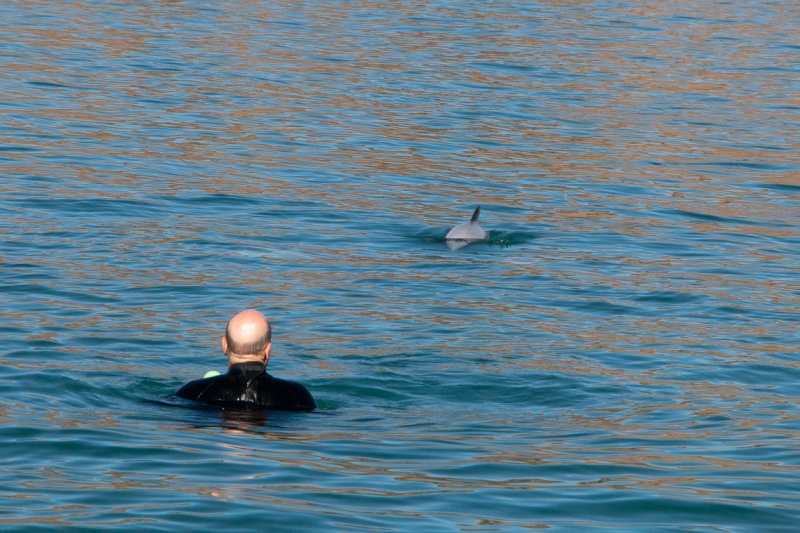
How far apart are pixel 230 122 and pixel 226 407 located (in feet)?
45.6

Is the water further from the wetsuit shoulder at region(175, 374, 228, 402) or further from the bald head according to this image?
the bald head

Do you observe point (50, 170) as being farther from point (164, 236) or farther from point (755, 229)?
point (755, 229)

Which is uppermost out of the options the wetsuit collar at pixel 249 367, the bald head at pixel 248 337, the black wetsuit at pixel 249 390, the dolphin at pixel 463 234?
the dolphin at pixel 463 234

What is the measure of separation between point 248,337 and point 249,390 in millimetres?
385

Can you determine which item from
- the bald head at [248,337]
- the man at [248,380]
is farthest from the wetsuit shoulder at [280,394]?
the bald head at [248,337]

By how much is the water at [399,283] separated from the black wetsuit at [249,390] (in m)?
0.11

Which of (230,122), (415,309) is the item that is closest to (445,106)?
(230,122)

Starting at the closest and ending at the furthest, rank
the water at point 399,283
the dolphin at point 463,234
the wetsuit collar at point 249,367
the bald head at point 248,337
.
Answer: the water at point 399,283 < the bald head at point 248,337 < the wetsuit collar at point 249,367 < the dolphin at point 463,234

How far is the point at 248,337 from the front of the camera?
27.8ft

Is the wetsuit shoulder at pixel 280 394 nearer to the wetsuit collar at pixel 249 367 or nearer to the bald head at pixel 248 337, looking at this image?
the wetsuit collar at pixel 249 367

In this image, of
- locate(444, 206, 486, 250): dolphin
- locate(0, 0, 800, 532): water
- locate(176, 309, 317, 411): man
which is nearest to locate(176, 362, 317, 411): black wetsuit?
locate(176, 309, 317, 411): man

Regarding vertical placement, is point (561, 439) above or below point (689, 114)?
below

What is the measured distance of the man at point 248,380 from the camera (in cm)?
847

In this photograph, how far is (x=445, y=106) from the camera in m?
24.6
